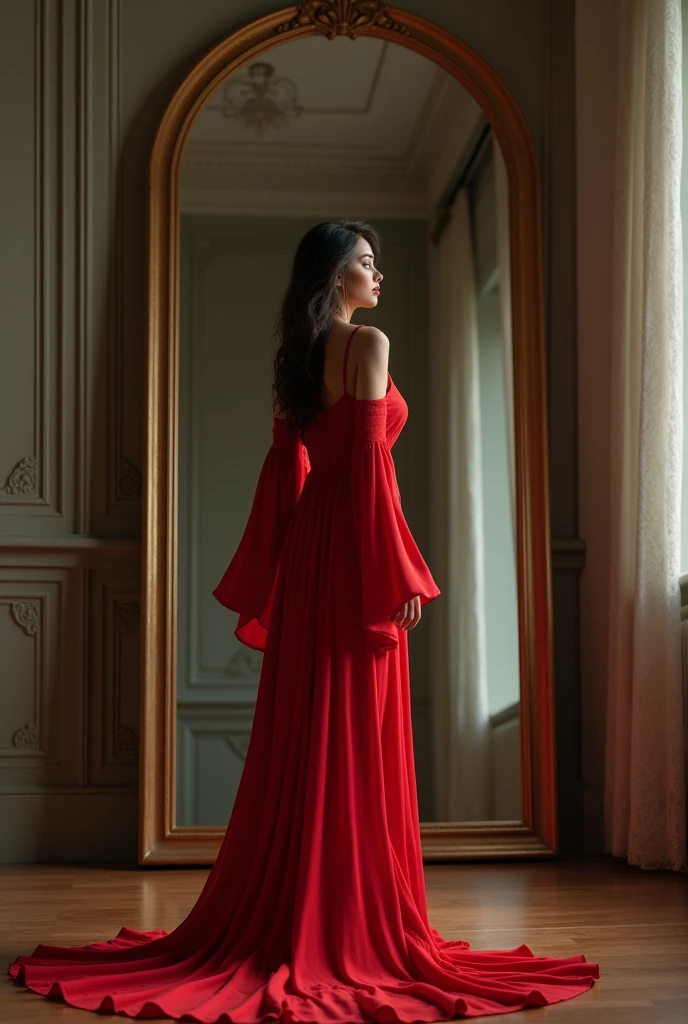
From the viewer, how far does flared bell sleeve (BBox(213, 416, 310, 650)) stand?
2.80m

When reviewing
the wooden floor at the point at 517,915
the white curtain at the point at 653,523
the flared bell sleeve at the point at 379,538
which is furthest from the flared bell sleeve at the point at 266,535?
the white curtain at the point at 653,523

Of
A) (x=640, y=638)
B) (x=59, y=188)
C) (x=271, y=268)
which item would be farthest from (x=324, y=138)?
(x=640, y=638)

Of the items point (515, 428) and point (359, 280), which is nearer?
point (359, 280)

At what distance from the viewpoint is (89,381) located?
4.13 meters

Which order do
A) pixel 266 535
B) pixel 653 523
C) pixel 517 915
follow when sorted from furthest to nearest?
pixel 653 523
pixel 517 915
pixel 266 535

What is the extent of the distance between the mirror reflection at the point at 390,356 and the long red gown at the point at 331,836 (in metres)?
1.35

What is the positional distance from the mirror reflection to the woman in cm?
129

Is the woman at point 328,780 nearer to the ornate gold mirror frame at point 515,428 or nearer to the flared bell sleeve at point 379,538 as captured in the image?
the flared bell sleeve at point 379,538

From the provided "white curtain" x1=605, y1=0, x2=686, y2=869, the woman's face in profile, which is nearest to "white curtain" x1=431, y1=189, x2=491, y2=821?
"white curtain" x1=605, y1=0, x2=686, y2=869

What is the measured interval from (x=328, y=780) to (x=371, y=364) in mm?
832

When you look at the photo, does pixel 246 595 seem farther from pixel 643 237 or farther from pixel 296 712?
pixel 643 237

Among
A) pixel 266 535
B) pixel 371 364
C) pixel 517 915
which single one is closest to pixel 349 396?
pixel 371 364

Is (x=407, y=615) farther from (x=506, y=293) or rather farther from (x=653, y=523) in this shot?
(x=506, y=293)

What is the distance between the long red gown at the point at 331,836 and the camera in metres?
2.29
